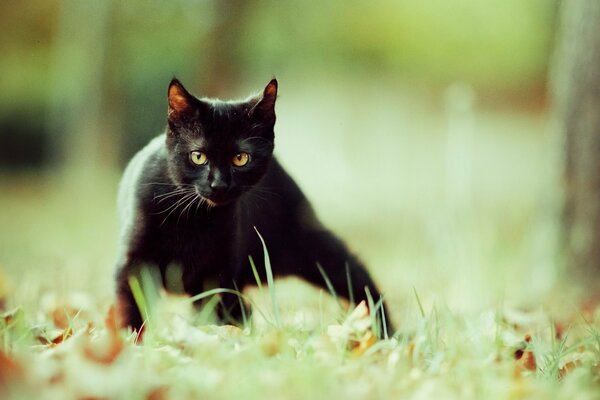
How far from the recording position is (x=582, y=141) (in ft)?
10.8

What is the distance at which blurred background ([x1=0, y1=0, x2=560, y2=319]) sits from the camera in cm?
379

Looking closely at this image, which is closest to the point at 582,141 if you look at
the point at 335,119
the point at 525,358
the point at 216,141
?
the point at 525,358

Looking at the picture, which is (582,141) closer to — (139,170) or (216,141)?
(216,141)

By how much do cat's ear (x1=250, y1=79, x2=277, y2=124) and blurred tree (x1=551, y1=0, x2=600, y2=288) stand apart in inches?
67.4

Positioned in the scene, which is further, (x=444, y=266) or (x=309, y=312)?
(x=444, y=266)

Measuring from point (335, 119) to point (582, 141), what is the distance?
464 cm

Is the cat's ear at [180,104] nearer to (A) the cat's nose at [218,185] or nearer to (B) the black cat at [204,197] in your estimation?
(B) the black cat at [204,197]

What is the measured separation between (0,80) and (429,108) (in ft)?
17.3

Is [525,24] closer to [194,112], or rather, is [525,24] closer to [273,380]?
[194,112]

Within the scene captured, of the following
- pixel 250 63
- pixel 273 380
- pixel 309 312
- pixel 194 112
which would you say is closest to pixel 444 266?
pixel 309 312

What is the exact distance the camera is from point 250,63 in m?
6.86

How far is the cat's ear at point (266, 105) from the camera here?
225 cm

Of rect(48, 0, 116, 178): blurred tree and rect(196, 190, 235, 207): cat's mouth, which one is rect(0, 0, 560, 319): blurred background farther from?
rect(196, 190, 235, 207): cat's mouth

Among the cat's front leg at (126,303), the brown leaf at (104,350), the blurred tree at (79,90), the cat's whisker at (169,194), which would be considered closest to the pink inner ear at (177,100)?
the cat's whisker at (169,194)
